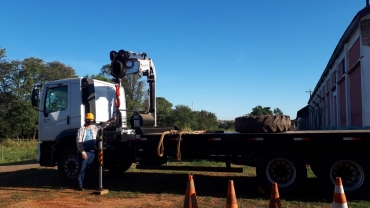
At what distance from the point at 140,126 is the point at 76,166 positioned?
204cm

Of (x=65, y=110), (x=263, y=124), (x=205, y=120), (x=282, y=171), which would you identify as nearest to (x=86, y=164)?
(x=65, y=110)

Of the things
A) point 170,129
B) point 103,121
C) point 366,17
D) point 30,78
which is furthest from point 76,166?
point 30,78

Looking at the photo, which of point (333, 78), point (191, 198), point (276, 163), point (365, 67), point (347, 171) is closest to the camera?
point (191, 198)

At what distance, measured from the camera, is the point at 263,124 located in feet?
25.0

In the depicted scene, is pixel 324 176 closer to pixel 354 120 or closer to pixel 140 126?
pixel 140 126

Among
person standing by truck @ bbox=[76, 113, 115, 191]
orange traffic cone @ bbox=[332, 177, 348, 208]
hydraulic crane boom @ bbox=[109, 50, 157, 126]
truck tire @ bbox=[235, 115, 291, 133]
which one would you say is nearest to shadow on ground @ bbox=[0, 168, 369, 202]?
person standing by truck @ bbox=[76, 113, 115, 191]

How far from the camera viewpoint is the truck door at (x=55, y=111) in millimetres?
9500

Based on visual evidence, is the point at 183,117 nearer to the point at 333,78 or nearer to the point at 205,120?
the point at 205,120

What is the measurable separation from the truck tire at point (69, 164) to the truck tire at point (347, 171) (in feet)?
20.0

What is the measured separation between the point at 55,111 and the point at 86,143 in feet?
4.99

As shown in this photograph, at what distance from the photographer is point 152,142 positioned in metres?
8.59

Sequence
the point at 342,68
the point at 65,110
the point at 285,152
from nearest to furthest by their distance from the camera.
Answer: the point at 285,152 → the point at 65,110 → the point at 342,68

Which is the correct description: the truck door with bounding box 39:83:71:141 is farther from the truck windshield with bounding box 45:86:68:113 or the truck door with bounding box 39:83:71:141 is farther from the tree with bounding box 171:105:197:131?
the tree with bounding box 171:105:197:131

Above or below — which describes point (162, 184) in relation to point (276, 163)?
below
